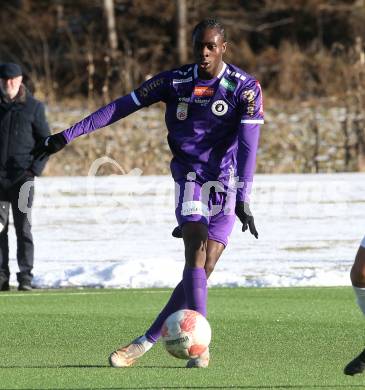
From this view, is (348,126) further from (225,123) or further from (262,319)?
(225,123)

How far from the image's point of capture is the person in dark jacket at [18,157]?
13156 mm

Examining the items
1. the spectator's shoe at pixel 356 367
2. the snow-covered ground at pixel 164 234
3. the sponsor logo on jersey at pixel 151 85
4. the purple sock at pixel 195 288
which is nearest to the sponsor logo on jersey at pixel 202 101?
the sponsor logo on jersey at pixel 151 85

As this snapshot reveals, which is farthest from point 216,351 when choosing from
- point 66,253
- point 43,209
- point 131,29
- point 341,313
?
point 131,29

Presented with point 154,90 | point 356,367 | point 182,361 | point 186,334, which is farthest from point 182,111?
point 356,367

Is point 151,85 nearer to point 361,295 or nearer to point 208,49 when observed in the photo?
point 208,49

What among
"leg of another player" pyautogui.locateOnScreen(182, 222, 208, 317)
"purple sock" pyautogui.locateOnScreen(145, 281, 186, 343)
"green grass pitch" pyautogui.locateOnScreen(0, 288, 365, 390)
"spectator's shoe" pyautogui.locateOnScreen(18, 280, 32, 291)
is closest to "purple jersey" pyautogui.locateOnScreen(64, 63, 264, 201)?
"leg of another player" pyautogui.locateOnScreen(182, 222, 208, 317)

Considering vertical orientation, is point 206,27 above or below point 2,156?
above

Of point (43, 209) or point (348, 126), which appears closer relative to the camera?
point (43, 209)

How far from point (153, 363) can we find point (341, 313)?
11.2 feet

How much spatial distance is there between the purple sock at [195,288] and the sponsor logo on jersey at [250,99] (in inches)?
37.7

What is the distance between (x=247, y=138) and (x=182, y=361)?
1486 mm

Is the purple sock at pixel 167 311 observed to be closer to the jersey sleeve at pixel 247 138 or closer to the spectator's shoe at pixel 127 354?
the spectator's shoe at pixel 127 354

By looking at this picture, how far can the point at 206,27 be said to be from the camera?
7578mm


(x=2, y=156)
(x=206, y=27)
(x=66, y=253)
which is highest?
(x=206, y=27)
